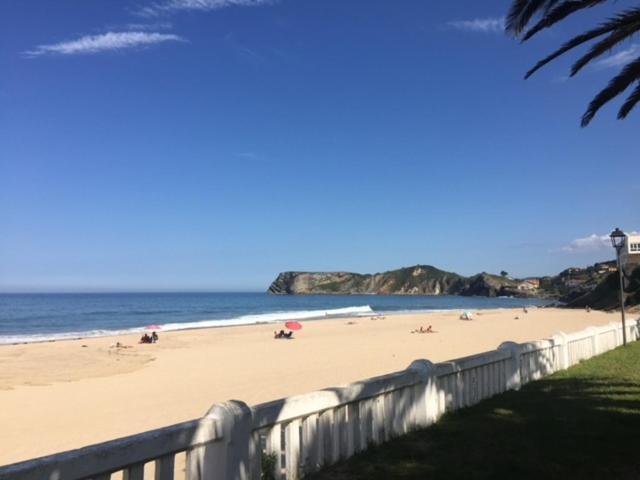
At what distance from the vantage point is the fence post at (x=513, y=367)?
7.94 metres

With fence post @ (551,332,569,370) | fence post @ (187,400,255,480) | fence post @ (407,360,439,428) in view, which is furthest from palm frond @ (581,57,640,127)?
fence post @ (187,400,255,480)

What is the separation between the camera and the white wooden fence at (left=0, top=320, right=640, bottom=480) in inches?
109

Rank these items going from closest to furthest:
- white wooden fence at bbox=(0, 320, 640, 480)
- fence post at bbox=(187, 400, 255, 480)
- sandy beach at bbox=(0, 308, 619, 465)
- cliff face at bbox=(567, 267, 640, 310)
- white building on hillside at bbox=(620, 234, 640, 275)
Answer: white wooden fence at bbox=(0, 320, 640, 480) < fence post at bbox=(187, 400, 255, 480) < sandy beach at bbox=(0, 308, 619, 465) < cliff face at bbox=(567, 267, 640, 310) < white building on hillside at bbox=(620, 234, 640, 275)

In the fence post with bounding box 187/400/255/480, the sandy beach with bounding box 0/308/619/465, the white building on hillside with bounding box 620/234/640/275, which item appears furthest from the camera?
the white building on hillside with bounding box 620/234/640/275

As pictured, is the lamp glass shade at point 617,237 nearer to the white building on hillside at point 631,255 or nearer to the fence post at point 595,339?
the fence post at point 595,339

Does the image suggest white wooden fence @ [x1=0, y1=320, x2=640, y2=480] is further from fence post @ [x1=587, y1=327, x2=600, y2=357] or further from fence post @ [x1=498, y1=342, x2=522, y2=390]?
fence post @ [x1=587, y1=327, x2=600, y2=357]

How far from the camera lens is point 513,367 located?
8086 millimetres

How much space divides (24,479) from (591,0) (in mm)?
9257

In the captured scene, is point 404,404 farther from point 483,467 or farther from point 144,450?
point 144,450

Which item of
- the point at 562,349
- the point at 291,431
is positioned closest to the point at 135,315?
the point at 562,349

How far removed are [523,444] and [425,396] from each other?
102 cm

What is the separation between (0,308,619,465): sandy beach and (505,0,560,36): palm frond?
24.6 ft

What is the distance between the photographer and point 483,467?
4586 millimetres

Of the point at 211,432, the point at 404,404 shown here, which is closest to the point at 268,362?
the point at 404,404
